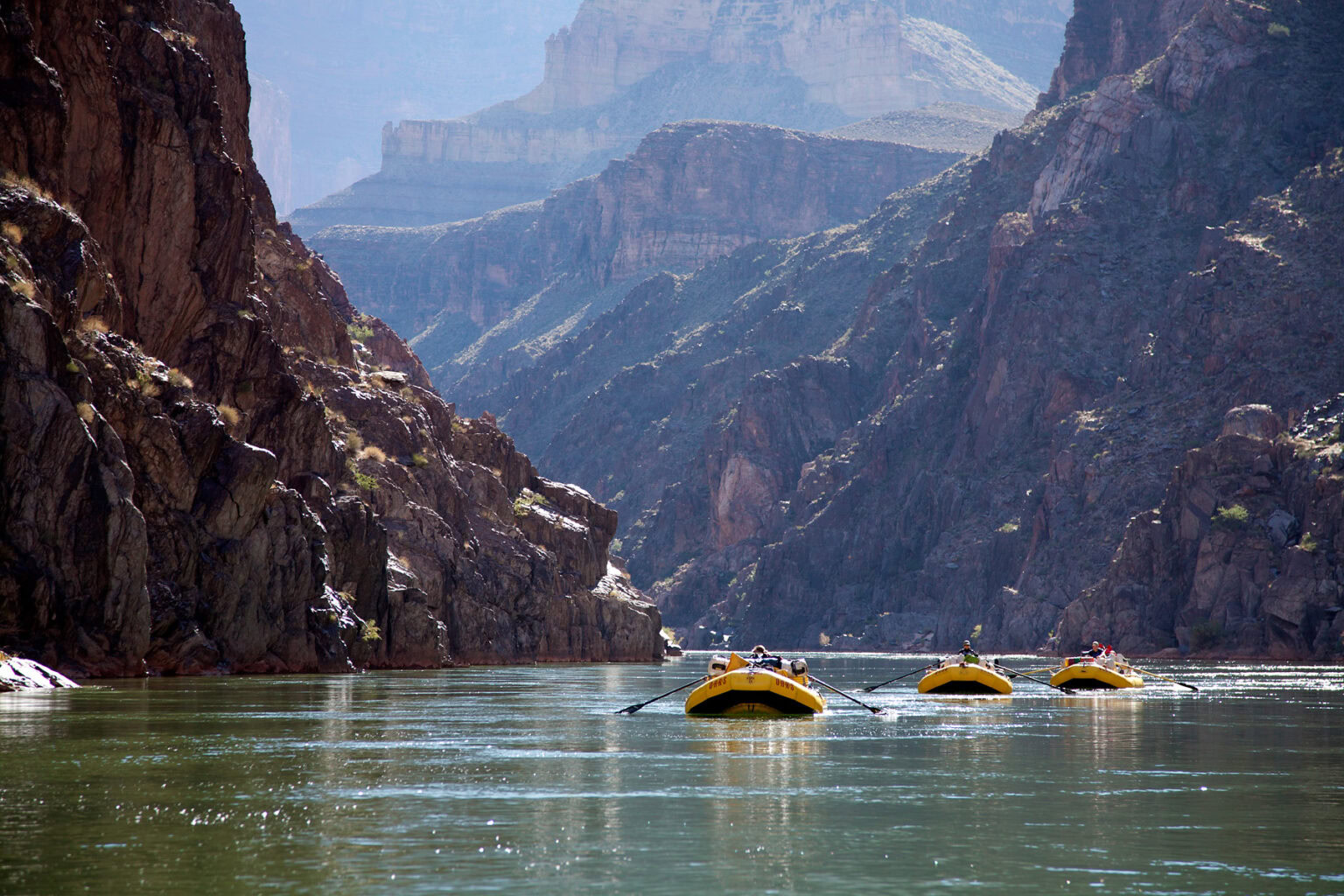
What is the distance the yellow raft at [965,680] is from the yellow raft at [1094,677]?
20.9 feet

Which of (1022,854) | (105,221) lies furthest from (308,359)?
(1022,854)

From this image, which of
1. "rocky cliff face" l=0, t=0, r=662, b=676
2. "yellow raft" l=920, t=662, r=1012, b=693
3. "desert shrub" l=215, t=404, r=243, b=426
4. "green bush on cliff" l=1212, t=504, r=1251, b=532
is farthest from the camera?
"green bush on cliff" l=1212, t=504, r=1251, b=532

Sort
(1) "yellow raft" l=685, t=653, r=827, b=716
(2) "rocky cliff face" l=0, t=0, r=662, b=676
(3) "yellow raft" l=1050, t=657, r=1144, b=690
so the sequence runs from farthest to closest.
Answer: (3) "yellow raft" l=1050, t=657, r=1144, b=690 → (2) "rocky cliff face" l=0, t=0, r=662, b=676 → (1) "yellow raft" l=685, t=653, r=827, b=716

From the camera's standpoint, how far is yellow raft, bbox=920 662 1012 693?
7438 cm

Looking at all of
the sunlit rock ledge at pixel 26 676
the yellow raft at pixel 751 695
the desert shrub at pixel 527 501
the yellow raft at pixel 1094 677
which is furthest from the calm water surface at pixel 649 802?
the desert shrub at pixel 527 501

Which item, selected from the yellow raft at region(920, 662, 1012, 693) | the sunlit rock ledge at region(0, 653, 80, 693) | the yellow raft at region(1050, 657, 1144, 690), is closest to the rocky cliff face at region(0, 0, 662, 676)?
the sunlit rock ledge at region(0, 653, 80, 693)

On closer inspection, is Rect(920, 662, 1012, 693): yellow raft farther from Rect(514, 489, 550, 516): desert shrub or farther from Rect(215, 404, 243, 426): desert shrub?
Rect(514, 489, 550, 516): desert shrub

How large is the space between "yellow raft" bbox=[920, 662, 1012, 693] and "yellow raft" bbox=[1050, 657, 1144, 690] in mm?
6361

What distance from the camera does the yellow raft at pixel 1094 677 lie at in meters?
79.4

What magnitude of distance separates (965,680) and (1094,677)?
28.1 feet

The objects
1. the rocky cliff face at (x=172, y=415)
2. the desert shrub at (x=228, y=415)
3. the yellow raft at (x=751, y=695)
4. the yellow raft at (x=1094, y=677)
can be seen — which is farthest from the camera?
the desert shrub at (x=228, y=415)

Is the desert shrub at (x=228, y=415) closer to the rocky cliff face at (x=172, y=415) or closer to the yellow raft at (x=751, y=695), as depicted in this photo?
the rocky cliff face at (x=172, y=415)

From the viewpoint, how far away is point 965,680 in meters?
74.6

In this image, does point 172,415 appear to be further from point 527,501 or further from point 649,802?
point 527,501
